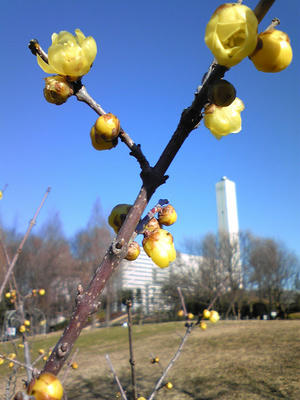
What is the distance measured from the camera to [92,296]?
577 mm

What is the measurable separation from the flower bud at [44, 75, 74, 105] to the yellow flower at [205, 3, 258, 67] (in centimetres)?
30

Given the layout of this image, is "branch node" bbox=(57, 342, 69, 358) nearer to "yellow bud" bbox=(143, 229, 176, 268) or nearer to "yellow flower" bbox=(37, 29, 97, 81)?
"yellow bud" bbox=(143, 229, 176, 268)

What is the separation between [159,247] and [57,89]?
410mm

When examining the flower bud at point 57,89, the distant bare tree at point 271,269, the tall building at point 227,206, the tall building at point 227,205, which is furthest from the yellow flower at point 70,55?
the tall building at point 227,205

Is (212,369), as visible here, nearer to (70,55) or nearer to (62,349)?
(62,349)

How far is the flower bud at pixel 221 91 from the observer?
1.73 feet

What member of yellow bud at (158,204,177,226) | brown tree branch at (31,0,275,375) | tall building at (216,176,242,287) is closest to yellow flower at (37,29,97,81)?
brown tree branch at (31,0,275,375)

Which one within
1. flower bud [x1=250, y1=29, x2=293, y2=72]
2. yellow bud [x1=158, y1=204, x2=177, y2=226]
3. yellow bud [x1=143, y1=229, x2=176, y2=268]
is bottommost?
yellow bud [x1=143, y1=229, x2=176, y2=268]

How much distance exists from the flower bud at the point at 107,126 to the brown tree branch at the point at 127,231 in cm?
10

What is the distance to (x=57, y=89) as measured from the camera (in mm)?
656

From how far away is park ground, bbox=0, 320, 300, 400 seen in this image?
221 inches

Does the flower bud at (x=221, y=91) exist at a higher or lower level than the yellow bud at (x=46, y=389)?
higher

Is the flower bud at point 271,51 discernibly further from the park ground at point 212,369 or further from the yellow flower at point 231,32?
the park ground at point 212,369

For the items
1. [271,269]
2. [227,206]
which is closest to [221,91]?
[271,269]
